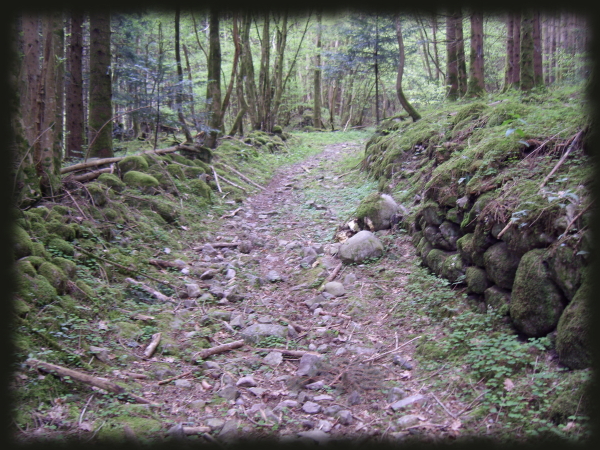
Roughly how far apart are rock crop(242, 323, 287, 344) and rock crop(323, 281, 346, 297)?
102cm

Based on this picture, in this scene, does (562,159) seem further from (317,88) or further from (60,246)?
(317,88)

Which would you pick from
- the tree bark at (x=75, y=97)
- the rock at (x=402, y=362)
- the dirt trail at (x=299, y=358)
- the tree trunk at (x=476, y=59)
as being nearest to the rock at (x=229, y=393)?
the dirt trail at (x=299, y=358)

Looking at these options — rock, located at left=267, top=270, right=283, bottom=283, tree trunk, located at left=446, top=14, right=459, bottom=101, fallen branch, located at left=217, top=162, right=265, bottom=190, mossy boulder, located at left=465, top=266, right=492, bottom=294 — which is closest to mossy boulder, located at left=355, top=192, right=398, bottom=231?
rock, located at left=267, top=270, right=283, bottom=283

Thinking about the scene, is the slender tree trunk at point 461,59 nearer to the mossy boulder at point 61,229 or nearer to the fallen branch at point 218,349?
the fallen branch at point 218,349

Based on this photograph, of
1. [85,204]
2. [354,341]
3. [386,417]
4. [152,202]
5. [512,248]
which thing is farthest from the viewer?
[152,202]

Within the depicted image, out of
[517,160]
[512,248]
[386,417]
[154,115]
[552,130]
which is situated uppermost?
[154,115]

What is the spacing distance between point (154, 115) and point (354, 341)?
7.62 m

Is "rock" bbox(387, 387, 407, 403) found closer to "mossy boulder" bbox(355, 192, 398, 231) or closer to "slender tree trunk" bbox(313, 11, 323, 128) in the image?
"mossy boulder" bbox(355, 192, 398, 231)

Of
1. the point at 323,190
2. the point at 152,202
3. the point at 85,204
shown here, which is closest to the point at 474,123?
the point at 323,190

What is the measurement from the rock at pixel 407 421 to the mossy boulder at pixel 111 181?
5898mm

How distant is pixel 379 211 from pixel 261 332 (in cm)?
314

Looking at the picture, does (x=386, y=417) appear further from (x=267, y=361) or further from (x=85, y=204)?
(x=85, y=204)

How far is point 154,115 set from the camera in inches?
368

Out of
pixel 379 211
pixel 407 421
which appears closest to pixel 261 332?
pixel 407 421
